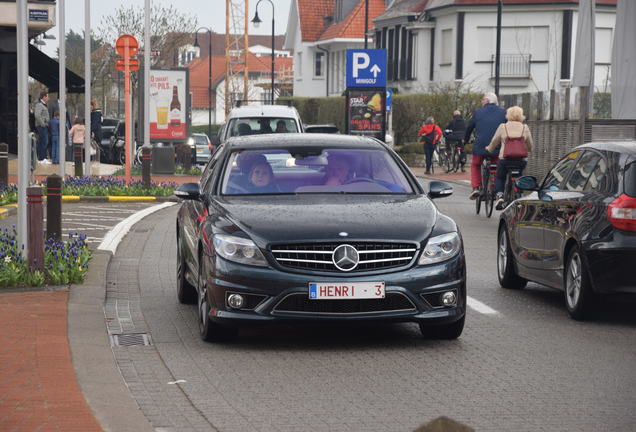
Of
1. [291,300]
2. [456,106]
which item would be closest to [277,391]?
[291,300]

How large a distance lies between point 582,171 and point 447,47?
173 feet

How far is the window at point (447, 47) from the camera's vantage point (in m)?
A: 62.0

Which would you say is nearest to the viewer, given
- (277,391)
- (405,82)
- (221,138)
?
(277,391)

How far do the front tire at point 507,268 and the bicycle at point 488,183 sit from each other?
8727mm

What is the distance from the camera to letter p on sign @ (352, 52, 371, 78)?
38219 millimetres

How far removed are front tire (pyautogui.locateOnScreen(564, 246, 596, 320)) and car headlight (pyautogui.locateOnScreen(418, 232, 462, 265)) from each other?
152 centimetres

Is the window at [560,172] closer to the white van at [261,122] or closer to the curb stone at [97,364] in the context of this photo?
the curb stone at [97,364]

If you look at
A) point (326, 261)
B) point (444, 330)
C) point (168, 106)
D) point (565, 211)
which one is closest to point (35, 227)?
point (326, 261)

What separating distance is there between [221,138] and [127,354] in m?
16.4

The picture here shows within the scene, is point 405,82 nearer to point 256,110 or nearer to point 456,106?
point 456,106

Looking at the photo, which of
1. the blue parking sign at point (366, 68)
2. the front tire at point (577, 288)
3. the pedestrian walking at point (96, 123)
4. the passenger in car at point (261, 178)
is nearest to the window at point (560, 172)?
the front tire at point (577, 288)

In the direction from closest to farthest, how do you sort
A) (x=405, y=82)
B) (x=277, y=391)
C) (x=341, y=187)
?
1. (x=277, y=391)
2. (x=341, y=187)
3. (x=405, y=82)

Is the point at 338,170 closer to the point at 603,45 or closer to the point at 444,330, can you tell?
the point at 444,330

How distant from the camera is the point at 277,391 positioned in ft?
23.7
